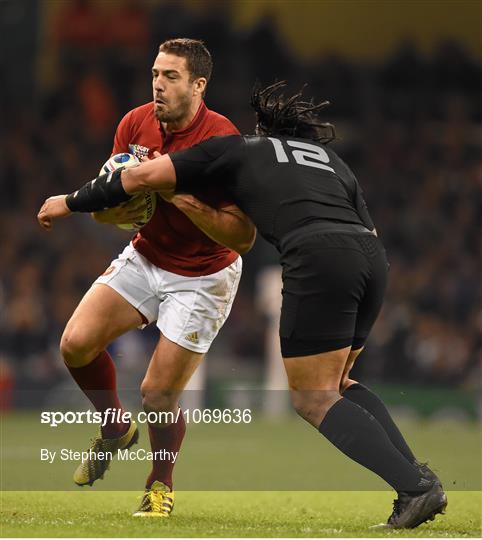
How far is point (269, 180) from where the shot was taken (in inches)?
222

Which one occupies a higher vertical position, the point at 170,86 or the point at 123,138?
the point at 170,86

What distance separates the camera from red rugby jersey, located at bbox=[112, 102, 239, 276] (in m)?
6.27

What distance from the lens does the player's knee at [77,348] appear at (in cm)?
623

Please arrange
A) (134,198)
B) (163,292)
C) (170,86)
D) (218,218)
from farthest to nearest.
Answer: (163,292) < (170,86) < (134,198) < (218,218)

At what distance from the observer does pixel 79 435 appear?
663 cm

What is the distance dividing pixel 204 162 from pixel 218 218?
342 millimetres

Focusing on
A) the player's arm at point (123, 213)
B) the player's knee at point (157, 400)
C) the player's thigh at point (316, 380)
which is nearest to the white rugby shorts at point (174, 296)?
the player's knee at point (157, 400)

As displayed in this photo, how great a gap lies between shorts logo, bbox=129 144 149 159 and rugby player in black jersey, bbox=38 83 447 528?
430 millimetres

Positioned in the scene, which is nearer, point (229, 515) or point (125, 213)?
point (125, 213)

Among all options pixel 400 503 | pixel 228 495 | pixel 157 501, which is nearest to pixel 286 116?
pixel 400 503

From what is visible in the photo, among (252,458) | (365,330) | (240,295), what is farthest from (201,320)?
(240,295)

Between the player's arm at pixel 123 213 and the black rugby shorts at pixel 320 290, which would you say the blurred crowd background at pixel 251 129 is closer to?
the player's arm at pixel 123 213

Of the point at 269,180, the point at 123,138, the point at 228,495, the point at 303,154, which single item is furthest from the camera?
the point at 228,495

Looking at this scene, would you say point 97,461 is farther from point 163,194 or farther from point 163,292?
point 163,194
